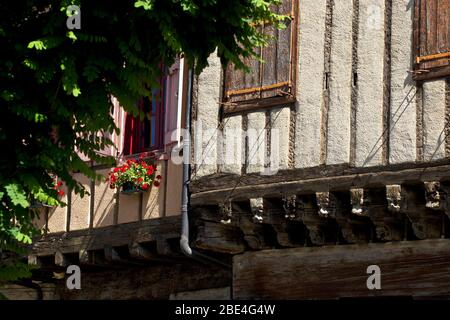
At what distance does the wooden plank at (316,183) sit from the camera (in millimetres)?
11281

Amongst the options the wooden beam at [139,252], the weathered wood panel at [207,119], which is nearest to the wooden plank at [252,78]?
the weathered wood panel at [207,119]

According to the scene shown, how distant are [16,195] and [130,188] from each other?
3757 mm

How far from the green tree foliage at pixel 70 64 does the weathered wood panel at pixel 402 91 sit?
6.21ft

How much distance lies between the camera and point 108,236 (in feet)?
44.8

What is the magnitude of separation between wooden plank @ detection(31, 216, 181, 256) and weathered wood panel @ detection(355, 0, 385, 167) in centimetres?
214

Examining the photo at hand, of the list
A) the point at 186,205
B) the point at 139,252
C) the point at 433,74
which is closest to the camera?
the point at 433,74

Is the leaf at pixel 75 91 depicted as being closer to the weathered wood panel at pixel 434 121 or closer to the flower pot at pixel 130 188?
the weathered wood panel at pixel 434 121

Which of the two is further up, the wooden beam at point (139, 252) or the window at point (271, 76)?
the window at point (271, 76)

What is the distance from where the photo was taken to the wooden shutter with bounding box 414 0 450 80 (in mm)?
11430

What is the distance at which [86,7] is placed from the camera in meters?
9.82

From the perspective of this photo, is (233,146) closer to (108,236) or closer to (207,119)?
(207,119)

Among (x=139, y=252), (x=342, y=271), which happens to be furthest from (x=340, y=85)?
(x=139, y=252)

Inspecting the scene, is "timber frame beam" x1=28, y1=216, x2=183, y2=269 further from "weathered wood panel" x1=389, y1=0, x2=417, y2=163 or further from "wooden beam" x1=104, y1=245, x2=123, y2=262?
"weathered wood panel" x1=389, y1=0, x2=417, y2=163

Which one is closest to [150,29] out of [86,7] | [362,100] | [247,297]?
[86,7]
